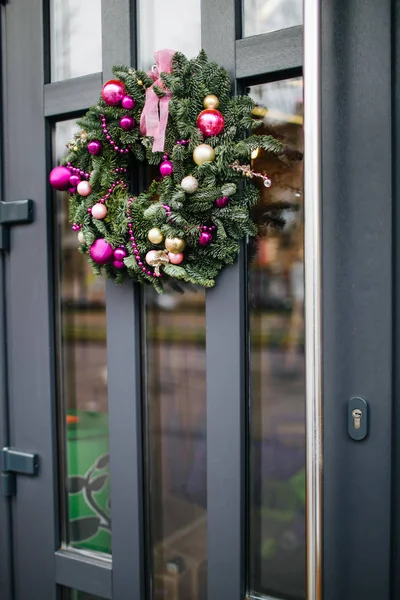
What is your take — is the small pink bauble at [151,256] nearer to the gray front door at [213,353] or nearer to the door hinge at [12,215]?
the gray front door at [213,353]

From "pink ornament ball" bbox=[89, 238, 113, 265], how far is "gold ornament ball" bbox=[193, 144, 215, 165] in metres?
0.27

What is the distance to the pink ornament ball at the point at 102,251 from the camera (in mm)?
1169

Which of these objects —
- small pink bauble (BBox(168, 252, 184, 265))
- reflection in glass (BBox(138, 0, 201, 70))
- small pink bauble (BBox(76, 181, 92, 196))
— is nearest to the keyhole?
small pink bauble (BBox(168, 252, 184, 265))

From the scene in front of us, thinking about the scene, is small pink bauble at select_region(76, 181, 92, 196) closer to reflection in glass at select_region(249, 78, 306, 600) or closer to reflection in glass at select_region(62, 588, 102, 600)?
reflection in glass at select_region(249, 78, 306, 600)

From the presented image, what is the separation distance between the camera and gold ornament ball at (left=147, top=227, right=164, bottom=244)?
1116 millimetres

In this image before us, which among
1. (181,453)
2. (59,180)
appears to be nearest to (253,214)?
(59,180)

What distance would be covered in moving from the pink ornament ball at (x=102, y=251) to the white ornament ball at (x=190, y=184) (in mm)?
214

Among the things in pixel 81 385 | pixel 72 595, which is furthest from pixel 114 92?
pixel 72 595

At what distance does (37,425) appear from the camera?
1.42 metres

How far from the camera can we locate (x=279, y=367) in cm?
116

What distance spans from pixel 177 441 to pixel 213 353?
25 cm

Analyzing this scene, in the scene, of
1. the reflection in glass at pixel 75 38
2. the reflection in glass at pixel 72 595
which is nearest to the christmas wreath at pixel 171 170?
the reflection in glass at pixel 75 38

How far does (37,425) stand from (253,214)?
2.58 ft

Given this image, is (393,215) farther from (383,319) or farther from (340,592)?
(340,592)
